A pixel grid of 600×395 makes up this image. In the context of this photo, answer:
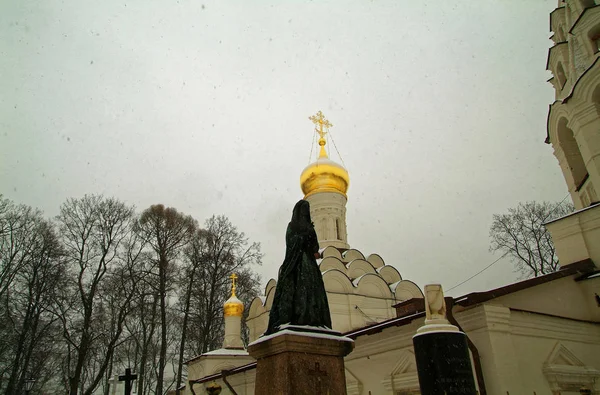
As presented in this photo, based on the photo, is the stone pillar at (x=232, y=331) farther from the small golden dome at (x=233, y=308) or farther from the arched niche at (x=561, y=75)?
the arched niche at (x=561, y=75)

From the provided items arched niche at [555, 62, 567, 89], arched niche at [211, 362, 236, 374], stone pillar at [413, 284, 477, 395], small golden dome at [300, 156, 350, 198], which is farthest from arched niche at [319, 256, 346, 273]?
stone pillar at [413, 284, 477, 395]

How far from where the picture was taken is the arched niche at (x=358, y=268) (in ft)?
62.6

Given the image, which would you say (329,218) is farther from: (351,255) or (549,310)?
(549,310)

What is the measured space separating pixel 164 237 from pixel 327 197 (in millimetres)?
8368

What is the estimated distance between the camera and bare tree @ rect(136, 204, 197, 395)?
20438 mm

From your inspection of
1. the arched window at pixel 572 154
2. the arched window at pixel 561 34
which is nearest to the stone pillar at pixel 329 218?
the arched window at pixel 572 154

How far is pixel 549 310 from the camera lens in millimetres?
9695

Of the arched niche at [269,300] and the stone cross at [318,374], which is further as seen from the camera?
the arched niche at [269,300]

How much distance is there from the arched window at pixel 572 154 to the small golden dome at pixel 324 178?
34.7 ft

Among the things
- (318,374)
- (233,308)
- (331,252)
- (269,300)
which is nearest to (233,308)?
(233,308)

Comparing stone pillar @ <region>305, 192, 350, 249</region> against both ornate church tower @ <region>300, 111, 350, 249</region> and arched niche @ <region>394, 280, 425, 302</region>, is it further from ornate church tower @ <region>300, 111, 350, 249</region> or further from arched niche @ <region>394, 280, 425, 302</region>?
arched niche @ <region>394, 280, 425, 302</region>

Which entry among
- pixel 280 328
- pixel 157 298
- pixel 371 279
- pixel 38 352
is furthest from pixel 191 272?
pixel 280 328

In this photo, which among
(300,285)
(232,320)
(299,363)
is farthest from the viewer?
(232,320)

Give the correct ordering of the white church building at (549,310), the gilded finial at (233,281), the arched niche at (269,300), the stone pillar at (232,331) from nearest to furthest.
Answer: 1. the white church building at (549,310)
2. the arched niche at (269,300)
3. the stone pillar at (232,331)
4. the gilded finial at (233,281)
